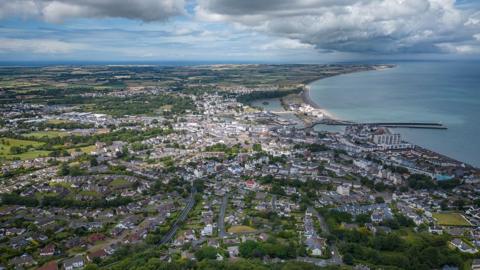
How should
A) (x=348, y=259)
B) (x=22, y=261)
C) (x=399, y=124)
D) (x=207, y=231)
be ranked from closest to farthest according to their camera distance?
1. (x=348, y=259)
2. (x=22, y=261)
3. (x=207, y=231)
4. (x=399, y=124)

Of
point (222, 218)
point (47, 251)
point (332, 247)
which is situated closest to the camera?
point (47, 251)

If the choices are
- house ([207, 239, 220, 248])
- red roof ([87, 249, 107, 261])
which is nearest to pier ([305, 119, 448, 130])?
house ([207, 239, 220, 248])

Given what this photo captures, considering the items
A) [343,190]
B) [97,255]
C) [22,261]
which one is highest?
[343,190]

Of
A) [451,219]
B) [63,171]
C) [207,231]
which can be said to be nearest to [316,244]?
[207,231]

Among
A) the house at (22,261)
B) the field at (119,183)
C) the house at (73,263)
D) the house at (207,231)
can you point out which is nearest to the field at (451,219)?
the house at (207,231)

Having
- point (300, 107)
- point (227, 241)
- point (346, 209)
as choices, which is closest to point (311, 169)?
point (346, 209)

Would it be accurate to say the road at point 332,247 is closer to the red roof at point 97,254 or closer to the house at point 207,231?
the house at point 207,231

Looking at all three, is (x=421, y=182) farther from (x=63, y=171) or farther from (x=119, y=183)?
(x=63, y=171)
